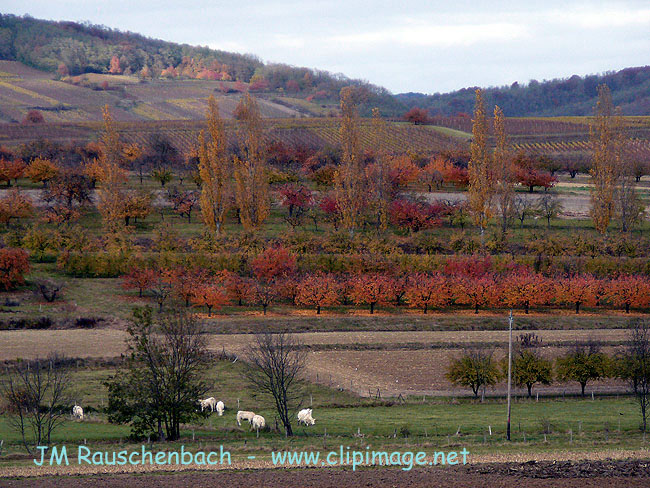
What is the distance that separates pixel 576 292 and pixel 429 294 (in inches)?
371

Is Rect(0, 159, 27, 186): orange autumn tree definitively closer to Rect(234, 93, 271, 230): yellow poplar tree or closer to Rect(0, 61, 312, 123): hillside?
Rect(234, 93, 271, 230): yellow poplar tree

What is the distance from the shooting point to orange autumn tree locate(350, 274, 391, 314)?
48.9m

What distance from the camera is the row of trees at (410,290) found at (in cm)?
4878

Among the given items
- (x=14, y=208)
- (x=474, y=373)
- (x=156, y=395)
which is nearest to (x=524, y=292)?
(x=474, y=373)

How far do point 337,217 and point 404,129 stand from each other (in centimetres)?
5374

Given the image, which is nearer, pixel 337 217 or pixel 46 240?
pixel 46 240

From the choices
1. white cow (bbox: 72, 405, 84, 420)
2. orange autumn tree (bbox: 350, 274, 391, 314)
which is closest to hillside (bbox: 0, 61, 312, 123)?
orange autumn tree (bbox: 350, 274, 391, 314)

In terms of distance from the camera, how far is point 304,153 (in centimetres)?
9300

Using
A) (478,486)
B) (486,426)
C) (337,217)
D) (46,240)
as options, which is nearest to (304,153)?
(337,217)

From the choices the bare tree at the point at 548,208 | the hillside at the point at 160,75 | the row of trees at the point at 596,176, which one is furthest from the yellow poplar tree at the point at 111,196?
the hillside at the point at 160,75

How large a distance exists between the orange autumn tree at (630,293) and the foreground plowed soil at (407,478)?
28485mm

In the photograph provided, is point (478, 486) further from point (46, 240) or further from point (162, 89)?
point (162, 89)

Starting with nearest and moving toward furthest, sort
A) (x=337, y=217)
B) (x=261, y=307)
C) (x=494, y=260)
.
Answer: (x=261, y=307), (x=494, y=260), (x=337, y=217)

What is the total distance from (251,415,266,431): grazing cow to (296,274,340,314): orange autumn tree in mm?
20458
